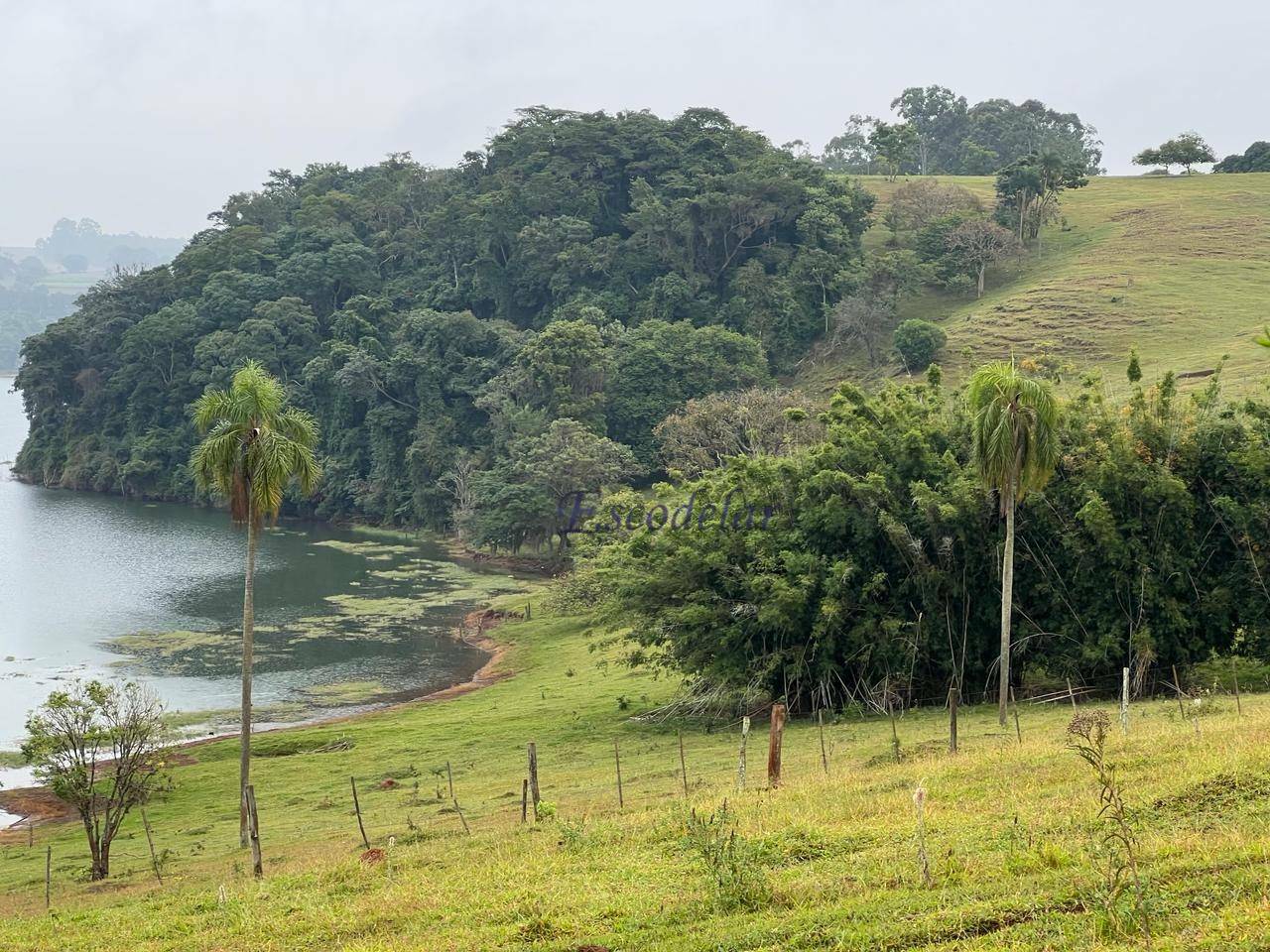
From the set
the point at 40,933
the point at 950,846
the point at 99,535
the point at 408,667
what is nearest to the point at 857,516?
the point at 950,846

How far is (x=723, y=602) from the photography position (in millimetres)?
35938

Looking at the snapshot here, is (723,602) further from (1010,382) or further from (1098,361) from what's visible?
(1098,361)

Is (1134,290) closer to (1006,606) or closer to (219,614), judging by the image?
(219,614)

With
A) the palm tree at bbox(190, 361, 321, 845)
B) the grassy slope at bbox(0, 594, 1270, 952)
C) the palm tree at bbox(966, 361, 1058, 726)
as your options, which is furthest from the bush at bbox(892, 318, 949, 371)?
the palm tree at bbox(190, 361, 321, 845)

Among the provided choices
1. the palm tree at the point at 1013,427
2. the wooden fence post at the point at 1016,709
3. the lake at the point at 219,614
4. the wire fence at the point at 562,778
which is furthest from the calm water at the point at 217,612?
the palm tree at the point at 1013,427

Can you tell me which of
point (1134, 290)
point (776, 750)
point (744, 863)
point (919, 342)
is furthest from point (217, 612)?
point (1134, 290)

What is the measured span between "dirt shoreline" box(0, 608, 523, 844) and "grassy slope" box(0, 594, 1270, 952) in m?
3.05

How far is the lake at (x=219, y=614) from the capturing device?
5047 cm

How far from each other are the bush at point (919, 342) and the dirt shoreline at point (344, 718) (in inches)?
1378

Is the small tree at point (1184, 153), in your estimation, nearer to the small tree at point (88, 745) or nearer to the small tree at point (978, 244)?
the small tree at point (978, 244)

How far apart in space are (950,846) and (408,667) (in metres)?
42.6

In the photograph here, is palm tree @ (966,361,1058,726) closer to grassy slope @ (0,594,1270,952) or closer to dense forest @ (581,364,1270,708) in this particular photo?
dense forest @ (581,364,1270,708)

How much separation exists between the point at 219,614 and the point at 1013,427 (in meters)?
49.4

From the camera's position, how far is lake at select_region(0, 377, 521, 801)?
166 feet
